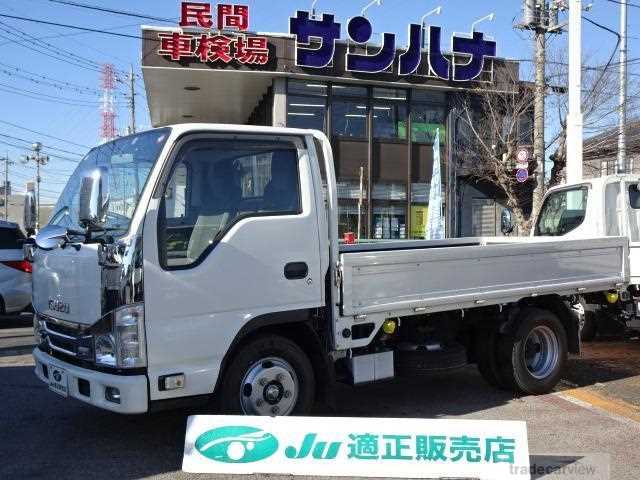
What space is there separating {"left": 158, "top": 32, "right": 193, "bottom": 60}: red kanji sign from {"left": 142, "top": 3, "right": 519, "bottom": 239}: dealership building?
1.1 inches

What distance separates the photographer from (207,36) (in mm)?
19422

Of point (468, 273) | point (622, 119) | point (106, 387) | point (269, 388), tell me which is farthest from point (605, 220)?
point (622, 119)

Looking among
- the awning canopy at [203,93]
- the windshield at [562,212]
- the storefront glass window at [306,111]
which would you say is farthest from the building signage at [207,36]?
the windshield at [562,212]

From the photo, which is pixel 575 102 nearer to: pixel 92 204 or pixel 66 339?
pixel 92 204

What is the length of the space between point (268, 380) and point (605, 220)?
585cm

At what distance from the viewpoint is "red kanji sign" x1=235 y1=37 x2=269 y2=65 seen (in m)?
19.7

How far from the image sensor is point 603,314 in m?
8.56

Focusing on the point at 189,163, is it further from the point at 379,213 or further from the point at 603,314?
the point at 379,213

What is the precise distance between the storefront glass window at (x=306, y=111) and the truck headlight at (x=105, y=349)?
17.3 meters

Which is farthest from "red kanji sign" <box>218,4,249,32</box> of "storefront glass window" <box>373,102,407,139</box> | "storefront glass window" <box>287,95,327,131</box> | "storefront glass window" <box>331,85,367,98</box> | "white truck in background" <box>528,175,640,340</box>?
"white truck in background" <box>528,175,640,340</box>

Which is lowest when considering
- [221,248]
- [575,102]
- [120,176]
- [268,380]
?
[268,380]

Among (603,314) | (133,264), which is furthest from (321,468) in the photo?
(603,314)

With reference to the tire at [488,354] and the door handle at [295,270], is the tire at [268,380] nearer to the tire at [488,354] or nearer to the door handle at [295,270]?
the door handle at [295,270]

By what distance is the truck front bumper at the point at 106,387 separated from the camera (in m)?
4.32
